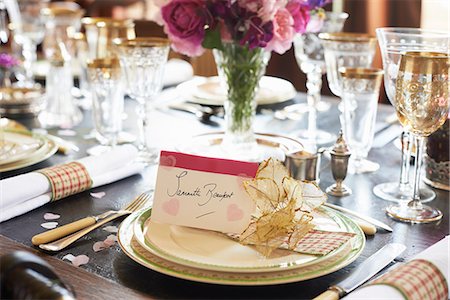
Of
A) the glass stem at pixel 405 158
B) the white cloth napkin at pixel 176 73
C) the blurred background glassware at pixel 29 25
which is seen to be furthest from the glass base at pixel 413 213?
the blurred background glassware at pixel 29 25

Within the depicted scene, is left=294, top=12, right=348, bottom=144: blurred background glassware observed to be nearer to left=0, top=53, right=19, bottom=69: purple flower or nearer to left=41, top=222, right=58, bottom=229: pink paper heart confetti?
left=41, top=222, right=58, bottom=229: pink paper heart confetti

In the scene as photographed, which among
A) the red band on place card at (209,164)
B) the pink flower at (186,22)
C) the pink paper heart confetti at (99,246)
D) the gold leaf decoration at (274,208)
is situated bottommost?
the pink paper heart confetti at (99,246)

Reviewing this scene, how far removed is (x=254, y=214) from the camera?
0.95 metres

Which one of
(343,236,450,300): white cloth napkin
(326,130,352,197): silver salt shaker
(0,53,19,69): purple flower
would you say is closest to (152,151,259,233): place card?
(343,236,450,300): white cloth napkin

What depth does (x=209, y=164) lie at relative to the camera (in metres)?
0.97

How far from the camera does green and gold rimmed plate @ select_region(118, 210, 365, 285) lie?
33.0 inches

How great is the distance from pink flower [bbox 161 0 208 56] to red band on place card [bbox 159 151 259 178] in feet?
1.58

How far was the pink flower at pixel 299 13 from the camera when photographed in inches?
56.1

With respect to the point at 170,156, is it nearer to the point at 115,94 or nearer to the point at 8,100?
the point at 115,94

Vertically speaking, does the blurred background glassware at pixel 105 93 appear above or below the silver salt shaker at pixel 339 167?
above

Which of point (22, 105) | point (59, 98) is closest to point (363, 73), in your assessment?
point (59, 98)

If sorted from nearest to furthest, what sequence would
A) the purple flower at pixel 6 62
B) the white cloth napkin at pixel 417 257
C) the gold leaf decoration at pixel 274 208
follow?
the white cloth napkin at pixel 417 257 → the gold leaf decoration at pixel 274 208 → the purple flower at pixel 6 62

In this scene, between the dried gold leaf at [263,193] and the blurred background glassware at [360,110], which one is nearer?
the dried gold leaf at [263,193]

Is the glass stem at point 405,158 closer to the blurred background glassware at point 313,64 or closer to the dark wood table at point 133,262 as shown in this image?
the dark wood table at point 133,262
